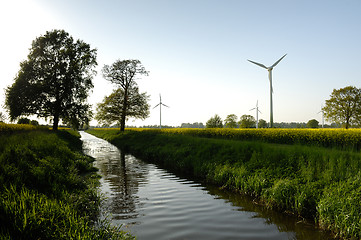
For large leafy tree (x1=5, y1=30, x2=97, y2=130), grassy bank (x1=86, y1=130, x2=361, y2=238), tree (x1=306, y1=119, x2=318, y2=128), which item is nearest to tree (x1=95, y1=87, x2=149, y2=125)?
large leafy tree (x1=5, y1=30, x2=97, y2=130)

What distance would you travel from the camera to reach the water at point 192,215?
618cm

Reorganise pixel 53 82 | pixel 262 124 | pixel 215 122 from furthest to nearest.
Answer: pixel 262 124
pixel 215 122
pixel 53 82

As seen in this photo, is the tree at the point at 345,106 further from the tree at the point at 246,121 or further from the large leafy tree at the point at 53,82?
the large leafy tree at the point at 53,82

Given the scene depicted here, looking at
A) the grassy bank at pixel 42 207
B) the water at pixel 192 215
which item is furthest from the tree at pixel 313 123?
the grassy bank at pixel 42 207

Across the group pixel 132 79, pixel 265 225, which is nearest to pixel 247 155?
pixel 265 225

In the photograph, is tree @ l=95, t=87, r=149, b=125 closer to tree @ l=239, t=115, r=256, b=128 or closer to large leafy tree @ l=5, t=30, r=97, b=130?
large leafy tree @ l=5, t=30, r=97, b=130

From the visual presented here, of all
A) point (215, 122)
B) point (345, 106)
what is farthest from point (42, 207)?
point (215, 122)

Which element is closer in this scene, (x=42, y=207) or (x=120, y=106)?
(x=42, y=207)

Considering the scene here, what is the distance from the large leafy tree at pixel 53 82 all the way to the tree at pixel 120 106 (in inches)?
482

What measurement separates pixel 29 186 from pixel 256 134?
25525mm

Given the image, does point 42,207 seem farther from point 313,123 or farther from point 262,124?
point 262,124

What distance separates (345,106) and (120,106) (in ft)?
189

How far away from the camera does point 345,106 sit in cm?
5909

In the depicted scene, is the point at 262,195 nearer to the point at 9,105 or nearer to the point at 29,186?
the point at 29,186
